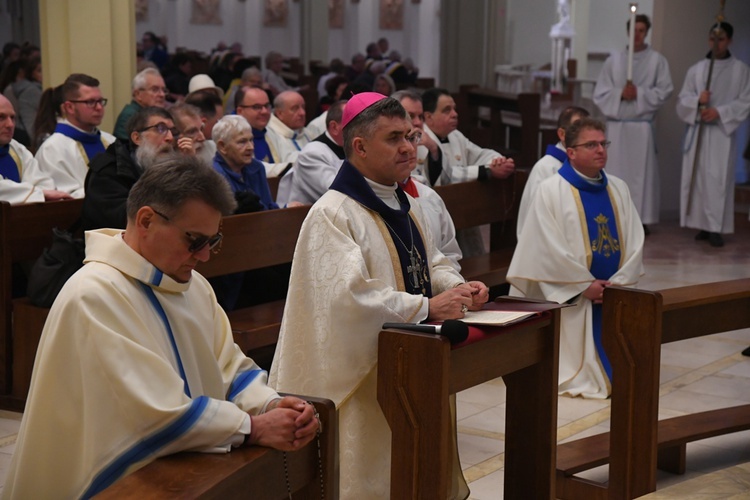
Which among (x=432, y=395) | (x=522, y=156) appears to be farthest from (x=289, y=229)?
(x=522, y=156)

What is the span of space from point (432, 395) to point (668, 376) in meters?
3.60

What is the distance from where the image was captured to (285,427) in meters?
2.61

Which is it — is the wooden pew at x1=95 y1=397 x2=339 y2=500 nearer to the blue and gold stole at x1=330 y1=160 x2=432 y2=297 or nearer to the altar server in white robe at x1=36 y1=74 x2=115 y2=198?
the blue and gold stole at x1=330 y1=160 x2=432 y2=297

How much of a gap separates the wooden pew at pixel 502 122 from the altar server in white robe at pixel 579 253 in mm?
4326

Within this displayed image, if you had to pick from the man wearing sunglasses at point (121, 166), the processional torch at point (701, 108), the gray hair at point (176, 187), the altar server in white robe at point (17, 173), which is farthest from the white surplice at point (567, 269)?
the processional torch at point (701, 108)

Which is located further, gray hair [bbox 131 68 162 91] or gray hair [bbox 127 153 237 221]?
gray hair [bbox 131 68 162 91]

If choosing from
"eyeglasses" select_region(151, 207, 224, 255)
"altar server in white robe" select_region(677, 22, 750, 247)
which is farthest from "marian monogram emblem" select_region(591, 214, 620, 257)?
"altar server in white robe" select_region(677, 22, 750, 247)

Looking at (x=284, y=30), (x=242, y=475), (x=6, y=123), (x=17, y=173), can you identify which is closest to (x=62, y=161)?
(x=17, y=173)

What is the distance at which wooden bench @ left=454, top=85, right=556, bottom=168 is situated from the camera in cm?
1063

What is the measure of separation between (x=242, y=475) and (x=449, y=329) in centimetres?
101

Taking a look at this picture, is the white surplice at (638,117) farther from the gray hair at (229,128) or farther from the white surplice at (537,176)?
the gray hair at (229,128)

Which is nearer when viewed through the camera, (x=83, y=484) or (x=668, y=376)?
(x=83, y=484)

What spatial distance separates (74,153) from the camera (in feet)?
23.9

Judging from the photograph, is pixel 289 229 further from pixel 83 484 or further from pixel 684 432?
pixel 83 484
